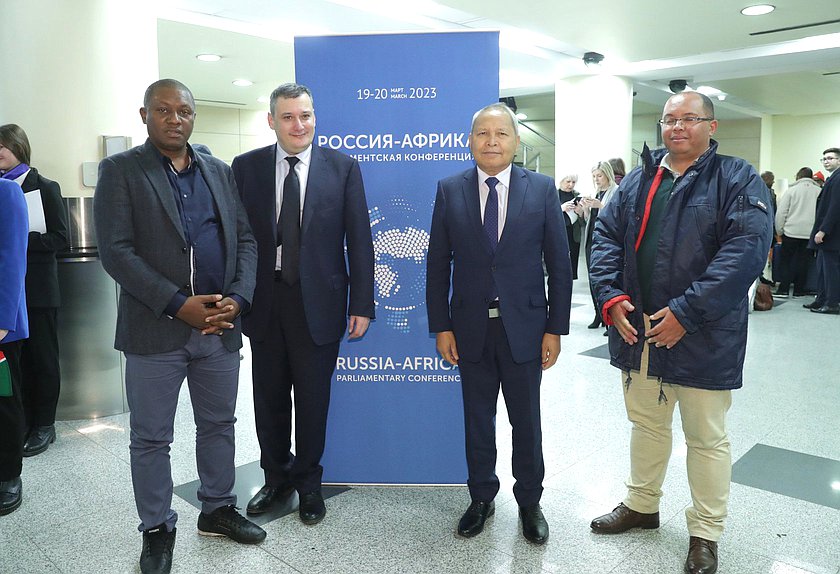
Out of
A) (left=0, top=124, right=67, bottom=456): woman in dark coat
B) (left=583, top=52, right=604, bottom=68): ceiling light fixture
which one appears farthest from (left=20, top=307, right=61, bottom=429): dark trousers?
(left=583, top=52, right=604, bottom=68): ceiling light fixture

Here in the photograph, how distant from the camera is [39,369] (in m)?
3.51

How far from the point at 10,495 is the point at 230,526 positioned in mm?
1074

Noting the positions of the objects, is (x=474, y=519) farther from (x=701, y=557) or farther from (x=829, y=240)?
(x=829, y=240)

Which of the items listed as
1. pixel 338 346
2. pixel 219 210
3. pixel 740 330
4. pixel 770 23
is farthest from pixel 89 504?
pixel 770 23

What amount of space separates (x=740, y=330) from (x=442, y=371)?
121 centimetres

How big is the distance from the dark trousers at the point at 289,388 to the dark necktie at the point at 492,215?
0.75m

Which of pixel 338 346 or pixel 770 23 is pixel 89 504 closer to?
pixel 338 346

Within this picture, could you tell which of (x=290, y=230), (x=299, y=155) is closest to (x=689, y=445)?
(x=290, y=230)

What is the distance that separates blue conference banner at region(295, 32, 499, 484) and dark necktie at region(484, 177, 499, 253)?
1.26ft

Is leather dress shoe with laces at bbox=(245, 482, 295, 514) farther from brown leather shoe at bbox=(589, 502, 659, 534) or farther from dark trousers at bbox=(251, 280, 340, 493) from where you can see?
brown leather shoe at bbox=(589, 502, 659, 534)

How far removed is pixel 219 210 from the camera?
2.30 metres

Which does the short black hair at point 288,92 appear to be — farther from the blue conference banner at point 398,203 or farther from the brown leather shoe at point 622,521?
the brown leather shoe at point 622,521

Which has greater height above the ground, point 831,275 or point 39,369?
point 831,275

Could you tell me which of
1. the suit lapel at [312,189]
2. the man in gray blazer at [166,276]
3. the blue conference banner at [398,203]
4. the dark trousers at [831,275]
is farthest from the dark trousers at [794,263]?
the man in gray blazer at [166,276]
